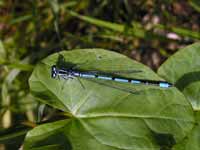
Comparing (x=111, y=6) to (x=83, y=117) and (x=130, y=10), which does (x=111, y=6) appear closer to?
(x=130, y=10)

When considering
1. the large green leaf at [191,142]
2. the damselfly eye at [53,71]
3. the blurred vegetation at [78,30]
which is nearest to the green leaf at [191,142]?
the large green leaf at [191,142]

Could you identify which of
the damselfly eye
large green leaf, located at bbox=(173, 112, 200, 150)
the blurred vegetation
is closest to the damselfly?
the damselfly eye

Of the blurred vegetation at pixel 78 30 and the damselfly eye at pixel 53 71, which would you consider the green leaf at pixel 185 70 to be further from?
the blurred vegetation at pixel 78 30

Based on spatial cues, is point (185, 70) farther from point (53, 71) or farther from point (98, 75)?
point (53, 71)

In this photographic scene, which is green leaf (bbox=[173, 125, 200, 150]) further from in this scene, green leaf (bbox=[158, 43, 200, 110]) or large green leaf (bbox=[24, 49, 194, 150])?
green leaf (bbox=[158, 43, 200, 110])

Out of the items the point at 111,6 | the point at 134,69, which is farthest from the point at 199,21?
the point at 134,69

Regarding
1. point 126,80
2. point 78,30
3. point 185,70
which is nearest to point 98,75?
point 126,80
